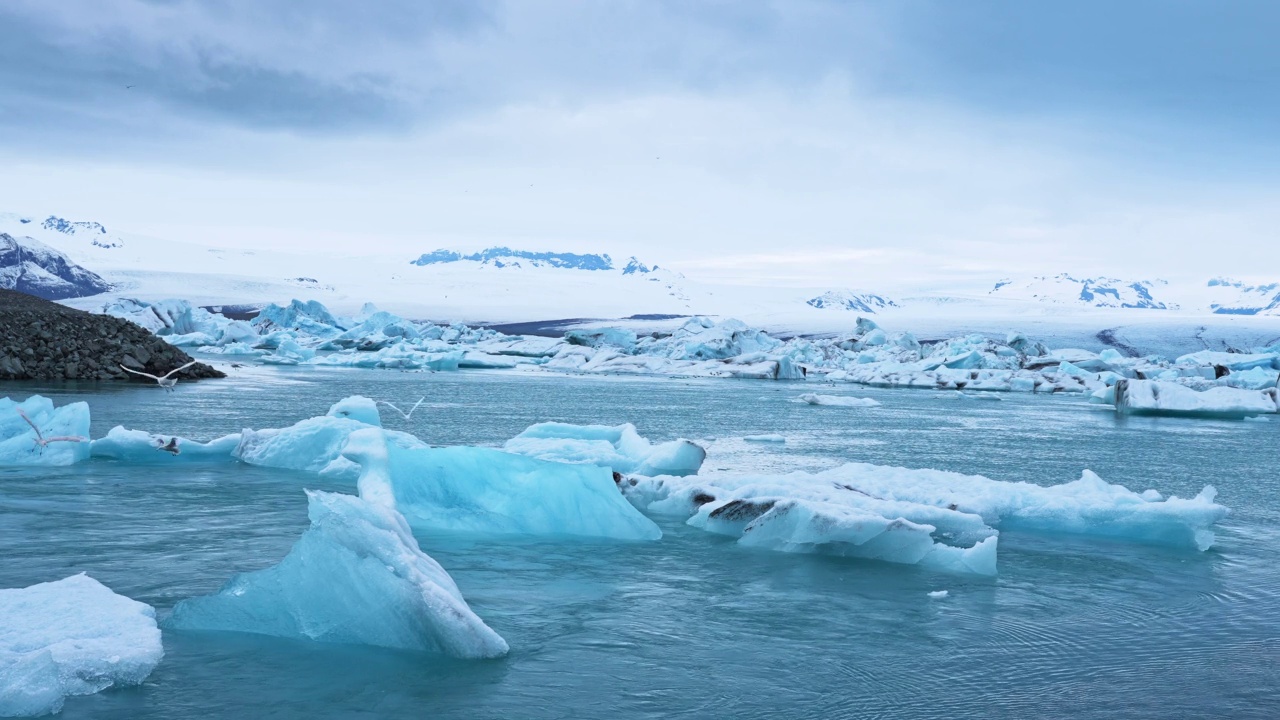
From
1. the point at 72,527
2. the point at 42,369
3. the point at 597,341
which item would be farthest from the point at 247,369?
the point at 72,527

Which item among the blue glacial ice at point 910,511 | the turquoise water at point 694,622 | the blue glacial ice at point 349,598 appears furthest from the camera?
the blue glacial ice at point 910,511

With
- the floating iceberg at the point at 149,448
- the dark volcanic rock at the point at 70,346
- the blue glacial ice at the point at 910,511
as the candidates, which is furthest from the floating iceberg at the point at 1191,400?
the dark volcanic rock at the point at 70,346

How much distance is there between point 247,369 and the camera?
88.7ft

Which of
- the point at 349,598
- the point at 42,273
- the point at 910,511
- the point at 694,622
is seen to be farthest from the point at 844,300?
the point at 349,598

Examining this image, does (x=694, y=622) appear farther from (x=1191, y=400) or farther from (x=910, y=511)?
(x=1191, y=400)

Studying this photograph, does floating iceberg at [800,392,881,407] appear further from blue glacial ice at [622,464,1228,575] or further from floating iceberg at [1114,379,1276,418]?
blue glacial ice at [622,464,1228,575]

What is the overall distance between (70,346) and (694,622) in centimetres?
1850

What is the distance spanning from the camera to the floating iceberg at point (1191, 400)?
65.4 feet

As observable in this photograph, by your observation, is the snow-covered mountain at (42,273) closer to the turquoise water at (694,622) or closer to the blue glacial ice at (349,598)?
the turquoise water at (694,622)

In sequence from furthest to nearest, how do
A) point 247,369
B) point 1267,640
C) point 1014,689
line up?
point 247,369 < point 1267,640 < point 1014,689

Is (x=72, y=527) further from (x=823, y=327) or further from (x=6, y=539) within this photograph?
(x=823, y=327)

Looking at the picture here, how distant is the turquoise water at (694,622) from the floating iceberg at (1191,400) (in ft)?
37.9

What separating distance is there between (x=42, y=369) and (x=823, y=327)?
57873mm

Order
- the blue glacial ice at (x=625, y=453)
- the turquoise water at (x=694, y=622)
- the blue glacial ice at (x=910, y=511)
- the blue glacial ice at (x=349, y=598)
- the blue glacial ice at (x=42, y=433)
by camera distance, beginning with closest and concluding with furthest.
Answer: the turquoise water at (x=694, y=622) → the blue glacial ice at (x=349, y=598) → the blue glacial ice at (x=910, y=511) → the blue glacial ice at (x=42, y=433) → the blue glacial ice at (x=625, y=453)
